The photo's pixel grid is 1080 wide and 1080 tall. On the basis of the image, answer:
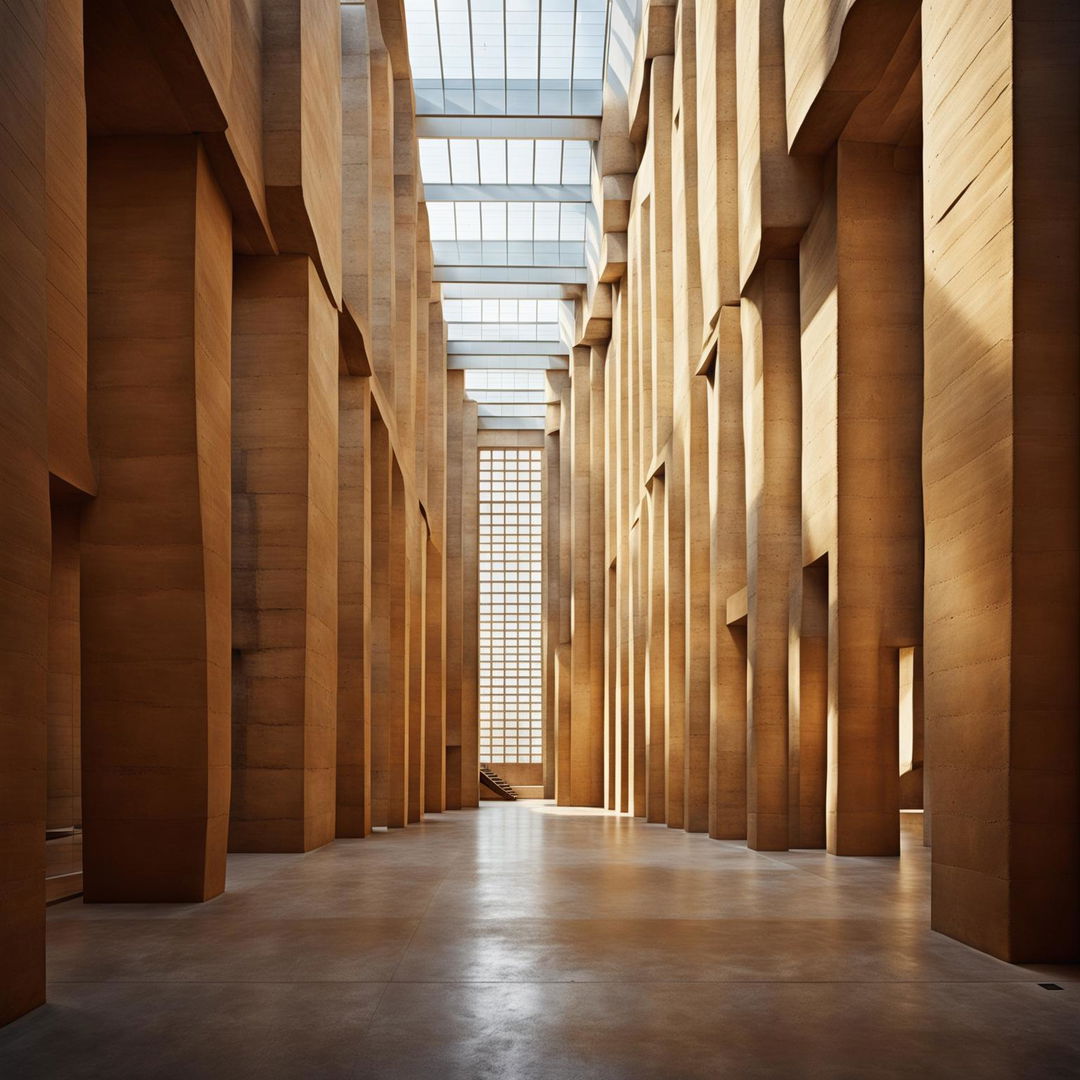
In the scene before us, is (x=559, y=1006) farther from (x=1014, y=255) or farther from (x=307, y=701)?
(x=307, y=701)

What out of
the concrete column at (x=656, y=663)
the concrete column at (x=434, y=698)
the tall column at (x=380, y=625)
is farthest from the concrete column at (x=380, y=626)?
the concrete column at (x=434, y=698)

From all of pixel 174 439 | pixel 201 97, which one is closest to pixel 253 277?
pixel 201 97

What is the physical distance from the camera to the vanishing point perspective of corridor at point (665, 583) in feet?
23.0

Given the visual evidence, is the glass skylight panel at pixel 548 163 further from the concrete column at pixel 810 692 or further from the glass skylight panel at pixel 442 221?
the concrete column at pixel 810 692

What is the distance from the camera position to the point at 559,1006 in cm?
716

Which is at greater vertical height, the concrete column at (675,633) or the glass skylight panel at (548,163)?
the glass skylight panel at (548,163)

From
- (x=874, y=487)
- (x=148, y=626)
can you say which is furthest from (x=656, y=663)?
(x=148, y=626)

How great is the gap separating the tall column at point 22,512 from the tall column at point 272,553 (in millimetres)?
9770

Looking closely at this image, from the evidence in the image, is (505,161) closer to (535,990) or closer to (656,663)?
(656,663)

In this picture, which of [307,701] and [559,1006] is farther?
[307,701]

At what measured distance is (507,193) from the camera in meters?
40.1

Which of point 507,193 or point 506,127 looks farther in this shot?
point 507,193

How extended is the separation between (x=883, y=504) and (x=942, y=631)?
7.32 metres

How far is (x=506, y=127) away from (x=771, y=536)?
772 inches
